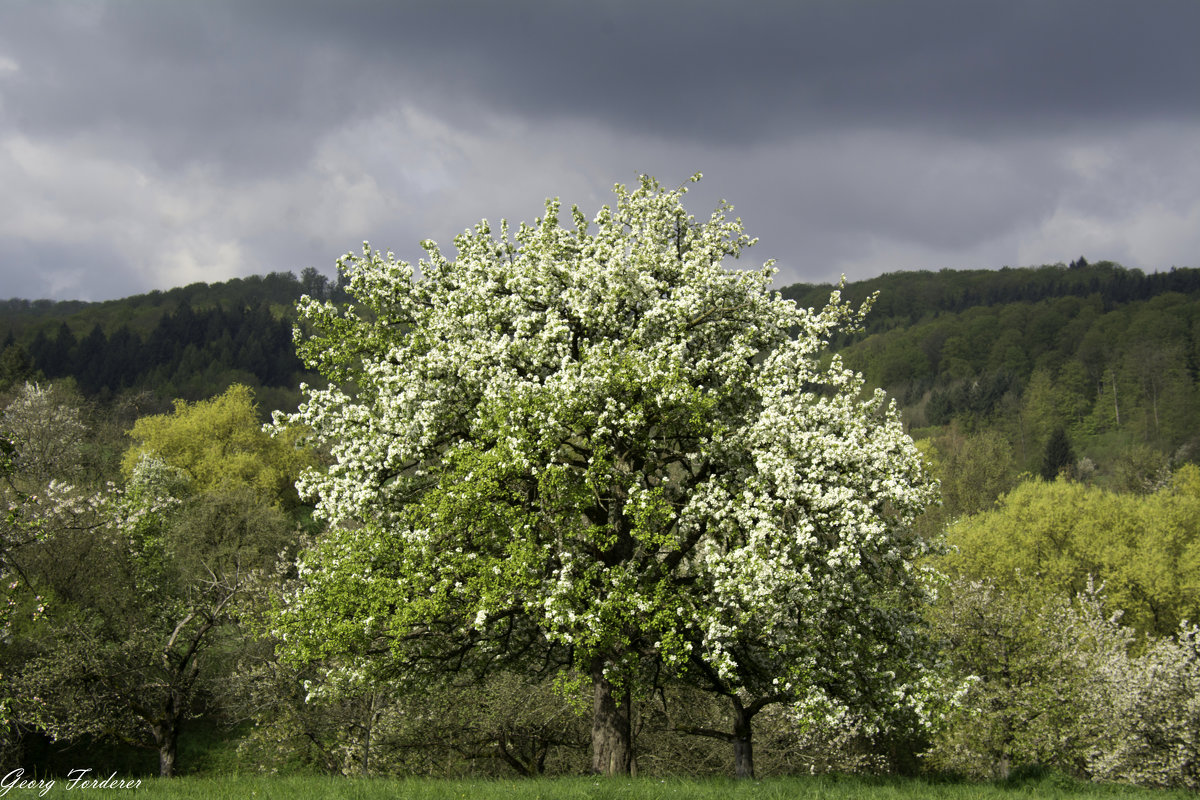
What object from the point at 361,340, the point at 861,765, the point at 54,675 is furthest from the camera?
the point at 861,765

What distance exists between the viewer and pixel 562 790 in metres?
13.2

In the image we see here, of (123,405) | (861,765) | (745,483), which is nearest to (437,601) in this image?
(745,483)

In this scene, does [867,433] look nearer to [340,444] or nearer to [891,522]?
[891,522]

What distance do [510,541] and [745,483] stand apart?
5236mm

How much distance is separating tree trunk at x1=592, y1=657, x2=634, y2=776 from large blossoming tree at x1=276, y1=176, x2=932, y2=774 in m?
0.05

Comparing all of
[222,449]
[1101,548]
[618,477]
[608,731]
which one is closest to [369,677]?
[608,731]

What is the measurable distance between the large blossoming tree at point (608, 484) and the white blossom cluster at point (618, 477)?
0.07 m

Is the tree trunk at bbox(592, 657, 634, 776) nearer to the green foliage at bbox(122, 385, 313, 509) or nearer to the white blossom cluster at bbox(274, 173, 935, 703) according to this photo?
the white blossom cluster at bbox(274, 173, 935, 703)

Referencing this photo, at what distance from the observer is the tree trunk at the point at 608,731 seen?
20266mm

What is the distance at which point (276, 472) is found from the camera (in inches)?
3066

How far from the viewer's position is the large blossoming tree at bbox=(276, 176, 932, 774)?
17375 mm

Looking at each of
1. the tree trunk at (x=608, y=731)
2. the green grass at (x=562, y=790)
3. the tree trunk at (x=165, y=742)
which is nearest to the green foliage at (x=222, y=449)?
the tree trunk at (x=165, y=742)

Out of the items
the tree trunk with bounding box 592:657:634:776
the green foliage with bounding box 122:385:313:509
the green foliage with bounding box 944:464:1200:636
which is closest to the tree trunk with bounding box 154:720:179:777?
the tree trunk with bounding box 592:657:634:776

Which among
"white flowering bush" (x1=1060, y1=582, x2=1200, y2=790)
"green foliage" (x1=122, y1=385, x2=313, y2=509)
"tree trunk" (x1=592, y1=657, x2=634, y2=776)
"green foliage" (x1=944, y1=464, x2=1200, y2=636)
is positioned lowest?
"white flowering bush" (x1=1060, y1=582, x2=1200, y2=790)
